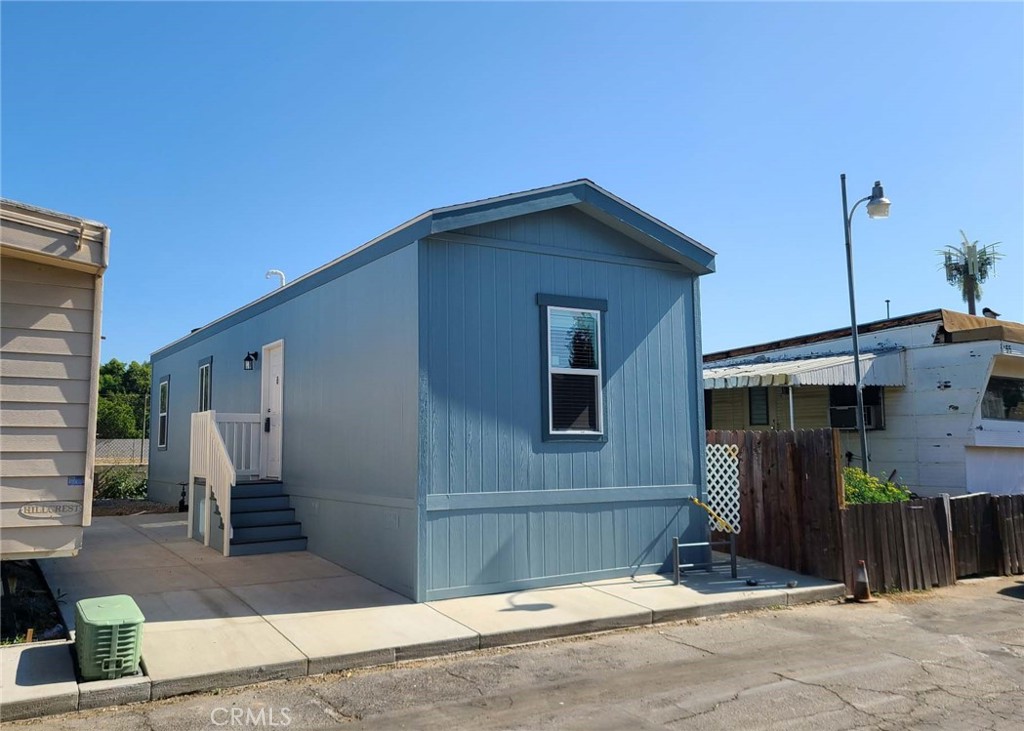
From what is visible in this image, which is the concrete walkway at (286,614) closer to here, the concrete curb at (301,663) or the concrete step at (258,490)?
the concrete curb at (301,663)

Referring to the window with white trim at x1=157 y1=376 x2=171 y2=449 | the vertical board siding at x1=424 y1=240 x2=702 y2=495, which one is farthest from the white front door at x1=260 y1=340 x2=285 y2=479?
the window with white trim at x1=157 y1=376 x2=171 y2=449

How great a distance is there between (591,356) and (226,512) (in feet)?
16.7

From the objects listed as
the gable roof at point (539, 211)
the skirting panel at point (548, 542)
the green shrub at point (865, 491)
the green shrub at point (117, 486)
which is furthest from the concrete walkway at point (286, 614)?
the green shrub at point (117, 486)

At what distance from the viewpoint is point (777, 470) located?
31.3ft

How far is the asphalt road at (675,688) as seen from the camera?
4.76 m

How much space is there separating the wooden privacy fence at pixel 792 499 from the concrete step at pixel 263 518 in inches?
229

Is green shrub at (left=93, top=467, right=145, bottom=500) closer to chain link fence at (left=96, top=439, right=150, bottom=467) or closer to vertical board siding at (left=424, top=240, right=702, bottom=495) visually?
chain link fence at (left=96, top=439, right=150, bottom=467)

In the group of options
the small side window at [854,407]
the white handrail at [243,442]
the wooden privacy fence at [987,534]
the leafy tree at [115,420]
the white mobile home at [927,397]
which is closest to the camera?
the wooden privacy fence at [987,534]

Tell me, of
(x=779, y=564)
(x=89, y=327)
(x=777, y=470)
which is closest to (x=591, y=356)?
(x=777, y=470)

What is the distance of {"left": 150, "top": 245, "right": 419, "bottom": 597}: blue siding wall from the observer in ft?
26.1

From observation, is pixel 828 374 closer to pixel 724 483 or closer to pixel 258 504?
pixel 724 483

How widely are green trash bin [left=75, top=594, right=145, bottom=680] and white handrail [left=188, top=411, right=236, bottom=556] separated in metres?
4.77

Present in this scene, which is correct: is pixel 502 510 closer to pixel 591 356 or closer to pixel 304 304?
pixel 591 356

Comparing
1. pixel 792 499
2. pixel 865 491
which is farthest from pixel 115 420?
pixel 865 491
